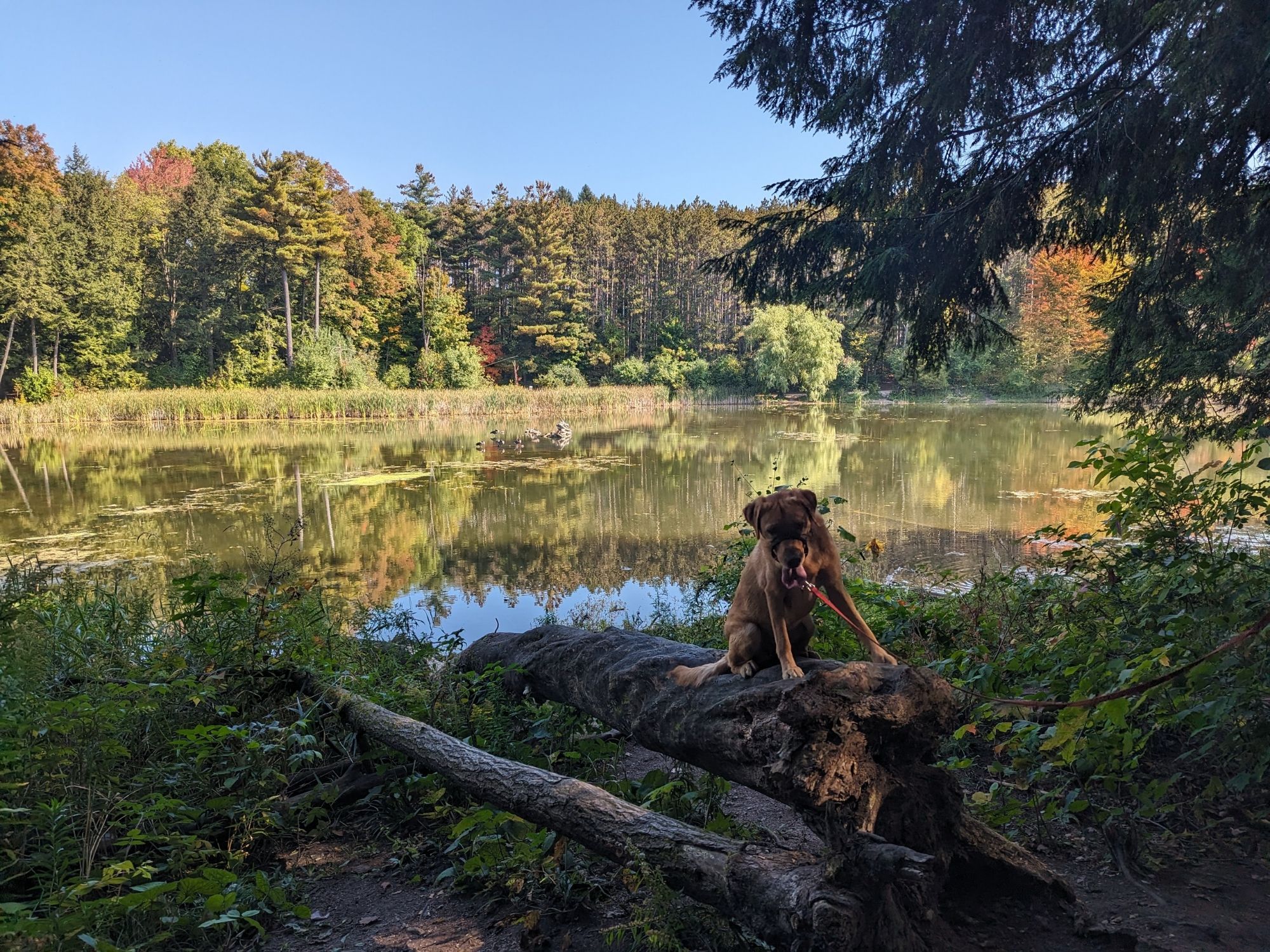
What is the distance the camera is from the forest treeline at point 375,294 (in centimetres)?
3819

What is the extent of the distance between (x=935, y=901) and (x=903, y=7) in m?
5.20

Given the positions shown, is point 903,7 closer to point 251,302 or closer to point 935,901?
point 935,901

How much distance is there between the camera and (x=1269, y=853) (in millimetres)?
2398

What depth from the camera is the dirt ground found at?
2.12 m

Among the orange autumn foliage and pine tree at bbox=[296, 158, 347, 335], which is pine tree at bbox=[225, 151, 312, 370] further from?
the orange autumn foliage

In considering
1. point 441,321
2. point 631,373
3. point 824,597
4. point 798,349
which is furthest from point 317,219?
point 824,597

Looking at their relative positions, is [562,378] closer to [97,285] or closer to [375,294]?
[375,294]

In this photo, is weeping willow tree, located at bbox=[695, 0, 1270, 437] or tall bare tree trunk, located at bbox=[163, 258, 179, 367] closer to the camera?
weeping willow tree, located at bbox=[695, 0, 1270, 437]

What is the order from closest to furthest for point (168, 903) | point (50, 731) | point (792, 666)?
point (168, 903) → point (792, 666) → point (50, 731)

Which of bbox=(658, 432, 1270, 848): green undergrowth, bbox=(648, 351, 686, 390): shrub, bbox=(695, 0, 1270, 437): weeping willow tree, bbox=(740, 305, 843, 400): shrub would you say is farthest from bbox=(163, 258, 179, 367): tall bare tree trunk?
bbox=(658, 432, 1270, 848): green undergrowth

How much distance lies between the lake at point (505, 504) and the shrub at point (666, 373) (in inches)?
1012

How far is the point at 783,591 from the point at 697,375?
2039 inches

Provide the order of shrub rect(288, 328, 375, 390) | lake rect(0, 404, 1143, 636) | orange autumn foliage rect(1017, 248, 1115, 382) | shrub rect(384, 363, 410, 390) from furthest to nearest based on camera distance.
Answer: shrub rect(384, 363, 410, 390) → orange autumn foliage rect(1017, 248, 1115, 382) → shrub rect(288, 328, 375, 390) → lake rect(0, 404, 1143, 636)

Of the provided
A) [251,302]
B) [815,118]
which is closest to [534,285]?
[251,302]
